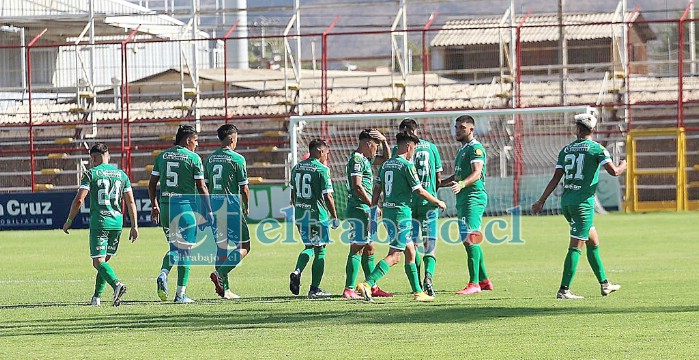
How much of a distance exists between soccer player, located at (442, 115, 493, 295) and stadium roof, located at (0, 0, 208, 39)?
2228cm

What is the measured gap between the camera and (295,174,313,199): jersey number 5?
1436cm

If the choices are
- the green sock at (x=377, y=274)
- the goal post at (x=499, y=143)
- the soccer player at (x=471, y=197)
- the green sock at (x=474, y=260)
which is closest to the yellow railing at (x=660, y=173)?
the goal post at (x=499, y=143)

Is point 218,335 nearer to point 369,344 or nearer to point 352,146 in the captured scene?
point 369,344

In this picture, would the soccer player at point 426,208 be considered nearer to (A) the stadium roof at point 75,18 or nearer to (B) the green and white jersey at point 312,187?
(B) the green and white jersey at point 312,187

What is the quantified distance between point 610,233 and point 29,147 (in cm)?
1894

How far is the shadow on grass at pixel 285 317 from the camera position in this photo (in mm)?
11484

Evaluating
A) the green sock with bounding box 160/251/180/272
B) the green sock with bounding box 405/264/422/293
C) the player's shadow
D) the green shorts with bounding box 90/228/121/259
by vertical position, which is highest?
the green shorts with bounding box 90/228/121/259

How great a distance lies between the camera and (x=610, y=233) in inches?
977

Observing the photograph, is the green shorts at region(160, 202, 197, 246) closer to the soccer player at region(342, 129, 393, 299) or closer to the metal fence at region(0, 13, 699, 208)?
the soccer player at region(342, 129, 393, 299)

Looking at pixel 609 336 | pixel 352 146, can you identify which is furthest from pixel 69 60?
pixel 609 336

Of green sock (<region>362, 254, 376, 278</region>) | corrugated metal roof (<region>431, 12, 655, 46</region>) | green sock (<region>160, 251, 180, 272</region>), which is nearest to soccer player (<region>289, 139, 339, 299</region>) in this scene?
green sock (<region>362, 254, 376, 278</region>)

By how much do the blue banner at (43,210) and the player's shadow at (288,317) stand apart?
1803 cm

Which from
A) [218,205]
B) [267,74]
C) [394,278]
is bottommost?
[394,278]

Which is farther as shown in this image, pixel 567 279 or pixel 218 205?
pixel 218 205
